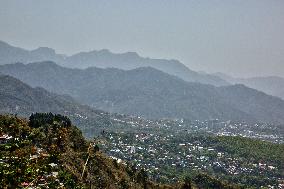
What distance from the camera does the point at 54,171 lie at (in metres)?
78.2

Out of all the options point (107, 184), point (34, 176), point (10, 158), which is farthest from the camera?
point (107, 184)

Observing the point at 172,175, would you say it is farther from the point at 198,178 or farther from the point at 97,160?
the point at 97,160

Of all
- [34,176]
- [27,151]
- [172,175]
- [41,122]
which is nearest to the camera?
[34,176]

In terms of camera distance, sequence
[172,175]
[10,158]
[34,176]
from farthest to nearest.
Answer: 1. [172,175]
2. [10,158]
3. [34,176]

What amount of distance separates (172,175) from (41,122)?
9559 centimetres

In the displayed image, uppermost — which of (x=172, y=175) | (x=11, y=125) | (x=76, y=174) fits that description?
(x=11, y=125)

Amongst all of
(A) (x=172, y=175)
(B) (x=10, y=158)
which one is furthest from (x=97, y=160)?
(A) (x=172, y=175)

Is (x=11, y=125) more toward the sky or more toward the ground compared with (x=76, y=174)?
more toward the sky

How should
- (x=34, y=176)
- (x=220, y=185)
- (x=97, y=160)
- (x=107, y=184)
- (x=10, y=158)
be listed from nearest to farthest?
(x=34, y=176) < (x=10, y=158) < (x=107, y=184) < (x=97, y=160) < (x=220, y=185)

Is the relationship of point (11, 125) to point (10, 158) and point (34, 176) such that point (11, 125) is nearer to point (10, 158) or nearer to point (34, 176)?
point (10, 158)

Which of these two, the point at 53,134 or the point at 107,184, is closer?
the point at 107,184

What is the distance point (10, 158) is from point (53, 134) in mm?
36882

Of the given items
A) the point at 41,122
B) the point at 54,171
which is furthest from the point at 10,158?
the point at 41,122

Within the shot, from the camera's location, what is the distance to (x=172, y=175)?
199m
